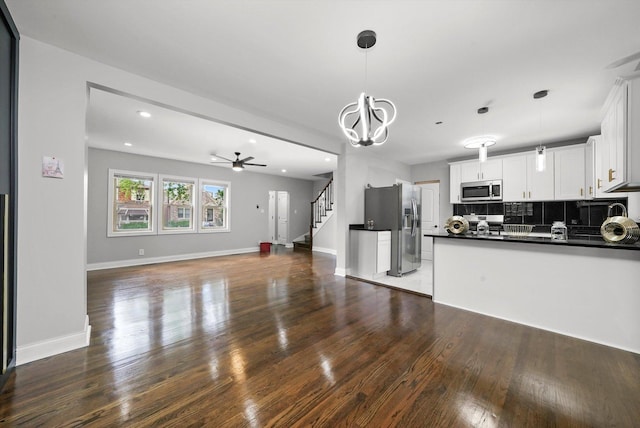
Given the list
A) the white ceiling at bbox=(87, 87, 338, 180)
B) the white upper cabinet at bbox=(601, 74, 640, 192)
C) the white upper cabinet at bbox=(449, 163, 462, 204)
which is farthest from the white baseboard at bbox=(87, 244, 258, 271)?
the white upper cabinet at bbox=(601, 74, 640, 192)

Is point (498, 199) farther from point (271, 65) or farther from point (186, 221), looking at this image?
point (186, 221)

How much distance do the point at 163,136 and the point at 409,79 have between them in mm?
4392

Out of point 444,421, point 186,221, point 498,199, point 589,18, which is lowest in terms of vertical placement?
point 444,421

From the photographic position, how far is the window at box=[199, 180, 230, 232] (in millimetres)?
7214

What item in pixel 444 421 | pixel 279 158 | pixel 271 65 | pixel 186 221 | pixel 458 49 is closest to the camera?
pixel 444 421

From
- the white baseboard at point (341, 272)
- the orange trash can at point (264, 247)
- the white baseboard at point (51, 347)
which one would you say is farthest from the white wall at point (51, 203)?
the orange trash can at point (264, 247)

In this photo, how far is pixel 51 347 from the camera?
7.03 feet

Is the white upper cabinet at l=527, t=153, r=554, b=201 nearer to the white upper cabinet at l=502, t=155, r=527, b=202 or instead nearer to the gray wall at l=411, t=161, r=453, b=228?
the white upper cabinet at l=502, t=155, r=527, b=202

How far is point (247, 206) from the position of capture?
812cm

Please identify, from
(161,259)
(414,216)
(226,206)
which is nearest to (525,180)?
(414,216)

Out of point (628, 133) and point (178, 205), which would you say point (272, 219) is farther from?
point (628, 133)

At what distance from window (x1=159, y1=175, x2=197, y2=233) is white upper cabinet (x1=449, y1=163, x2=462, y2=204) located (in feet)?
21.9

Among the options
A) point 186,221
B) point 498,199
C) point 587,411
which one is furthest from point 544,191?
point 186,221

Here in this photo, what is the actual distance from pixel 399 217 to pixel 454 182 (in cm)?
200
